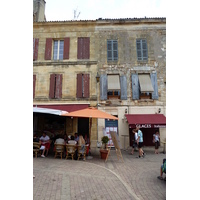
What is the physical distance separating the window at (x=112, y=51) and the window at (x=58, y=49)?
3.05 meters

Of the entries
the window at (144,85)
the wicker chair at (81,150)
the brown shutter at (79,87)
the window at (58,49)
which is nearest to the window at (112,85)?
the window at (144,85)

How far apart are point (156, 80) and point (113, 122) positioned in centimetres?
434

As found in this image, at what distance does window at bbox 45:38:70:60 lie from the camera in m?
12.0

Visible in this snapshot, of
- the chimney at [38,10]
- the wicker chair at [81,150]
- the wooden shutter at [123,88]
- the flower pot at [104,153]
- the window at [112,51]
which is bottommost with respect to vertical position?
the flower pot at [104,153]

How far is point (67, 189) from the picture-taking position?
3.96 meters

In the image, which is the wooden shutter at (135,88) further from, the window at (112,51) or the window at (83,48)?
the window at (83,48)

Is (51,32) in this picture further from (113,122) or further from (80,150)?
(80,150)

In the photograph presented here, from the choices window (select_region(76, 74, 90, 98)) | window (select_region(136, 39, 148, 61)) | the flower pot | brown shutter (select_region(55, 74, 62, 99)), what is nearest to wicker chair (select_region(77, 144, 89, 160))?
the flower pot

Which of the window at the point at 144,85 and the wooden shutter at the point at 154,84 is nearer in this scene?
the window at the point at 144,85

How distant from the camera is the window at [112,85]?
11.2m

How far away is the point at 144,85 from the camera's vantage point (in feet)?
36.8

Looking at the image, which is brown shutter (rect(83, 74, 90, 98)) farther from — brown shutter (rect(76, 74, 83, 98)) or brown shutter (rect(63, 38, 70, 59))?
brown shutter (rect(63, 38, 70, 59))

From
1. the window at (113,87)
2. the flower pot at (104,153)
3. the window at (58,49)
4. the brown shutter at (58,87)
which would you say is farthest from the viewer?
the window at (58,49)
